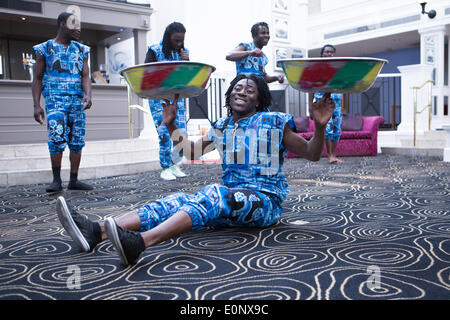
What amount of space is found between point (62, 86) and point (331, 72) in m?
2.42

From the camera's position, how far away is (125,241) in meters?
1.39

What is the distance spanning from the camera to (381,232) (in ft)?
6.24

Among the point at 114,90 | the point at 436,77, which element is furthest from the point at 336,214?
the point at 436,77

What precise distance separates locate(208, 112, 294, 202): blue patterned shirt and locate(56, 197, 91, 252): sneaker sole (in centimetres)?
69

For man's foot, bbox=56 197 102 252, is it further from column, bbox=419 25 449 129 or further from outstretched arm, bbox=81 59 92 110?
column, bbox=419 25 449 129

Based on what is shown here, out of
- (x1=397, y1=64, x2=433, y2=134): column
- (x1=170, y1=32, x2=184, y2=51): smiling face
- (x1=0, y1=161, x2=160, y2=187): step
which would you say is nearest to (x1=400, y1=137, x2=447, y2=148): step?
(x1=397, y1=64, x2=433, y2=134): column

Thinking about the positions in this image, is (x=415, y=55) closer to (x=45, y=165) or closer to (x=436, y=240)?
(x=45, y=165)

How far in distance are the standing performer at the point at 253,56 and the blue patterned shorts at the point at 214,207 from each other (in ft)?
5.59

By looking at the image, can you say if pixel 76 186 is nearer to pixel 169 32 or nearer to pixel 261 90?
pixel 169 32

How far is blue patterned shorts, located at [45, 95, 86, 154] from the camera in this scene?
10.5 feet

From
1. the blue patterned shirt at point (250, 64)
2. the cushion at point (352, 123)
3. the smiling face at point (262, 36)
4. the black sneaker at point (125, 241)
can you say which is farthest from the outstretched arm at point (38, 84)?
the cushion at point (352, 123)

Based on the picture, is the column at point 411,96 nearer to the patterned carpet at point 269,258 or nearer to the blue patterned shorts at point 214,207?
the patterned carpet at point 269,258

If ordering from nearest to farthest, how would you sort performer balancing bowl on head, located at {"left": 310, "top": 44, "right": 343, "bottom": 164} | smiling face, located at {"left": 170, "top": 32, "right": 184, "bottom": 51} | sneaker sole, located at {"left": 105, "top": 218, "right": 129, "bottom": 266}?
sneaker sole, located at {"left": 105, "top": 218, "right": 129, "bottom": 266} < smiling face, located at {"left": 170, "top": 32, "right": 184, "bottom": 51} < performer balancing bowl on head, located at {"left": 310, "top": 44, "right": 343, "bottom": 164}
